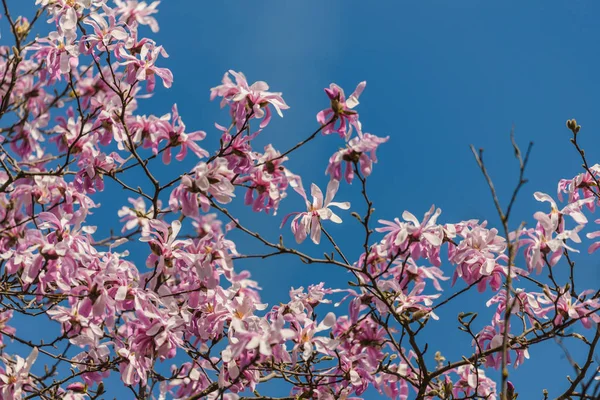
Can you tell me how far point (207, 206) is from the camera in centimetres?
292

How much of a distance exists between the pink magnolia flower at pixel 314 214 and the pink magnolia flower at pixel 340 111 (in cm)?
32

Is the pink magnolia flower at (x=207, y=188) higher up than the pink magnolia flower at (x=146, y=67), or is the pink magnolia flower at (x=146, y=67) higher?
the pink magnolia flower at (x=146, y=67)

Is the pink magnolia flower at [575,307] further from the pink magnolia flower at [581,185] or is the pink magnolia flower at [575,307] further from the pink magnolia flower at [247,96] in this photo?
the pink magnolia flower at [247,96]

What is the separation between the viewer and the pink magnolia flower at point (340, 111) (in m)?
2.96

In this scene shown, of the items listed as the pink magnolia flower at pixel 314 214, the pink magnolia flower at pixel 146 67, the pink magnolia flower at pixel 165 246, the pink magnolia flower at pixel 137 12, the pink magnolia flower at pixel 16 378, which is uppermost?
the pink magnolia flower at pixel 137 12

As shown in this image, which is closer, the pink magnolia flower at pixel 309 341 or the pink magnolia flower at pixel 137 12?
the pink magnolia flower at pixel 309 341

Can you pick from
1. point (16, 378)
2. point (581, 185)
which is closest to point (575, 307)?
point (581, 185)

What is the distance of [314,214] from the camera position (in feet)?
10.3

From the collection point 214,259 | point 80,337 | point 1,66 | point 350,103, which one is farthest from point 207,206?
point 1,66

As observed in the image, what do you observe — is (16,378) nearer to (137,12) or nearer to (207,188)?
(207,188)

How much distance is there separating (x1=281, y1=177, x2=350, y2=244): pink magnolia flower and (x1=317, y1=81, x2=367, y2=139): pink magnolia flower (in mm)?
316

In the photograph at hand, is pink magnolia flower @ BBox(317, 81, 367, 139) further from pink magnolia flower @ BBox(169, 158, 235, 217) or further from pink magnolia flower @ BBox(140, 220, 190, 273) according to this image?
Answer: pink magnolia flower @ BBox(140, 220, 190, 273)

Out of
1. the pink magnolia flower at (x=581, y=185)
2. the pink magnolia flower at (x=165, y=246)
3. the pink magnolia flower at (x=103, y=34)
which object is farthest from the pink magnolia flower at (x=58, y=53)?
the pink magnolia flower at (x=581, y=185)

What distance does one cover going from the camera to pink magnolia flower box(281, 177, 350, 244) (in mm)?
3107
